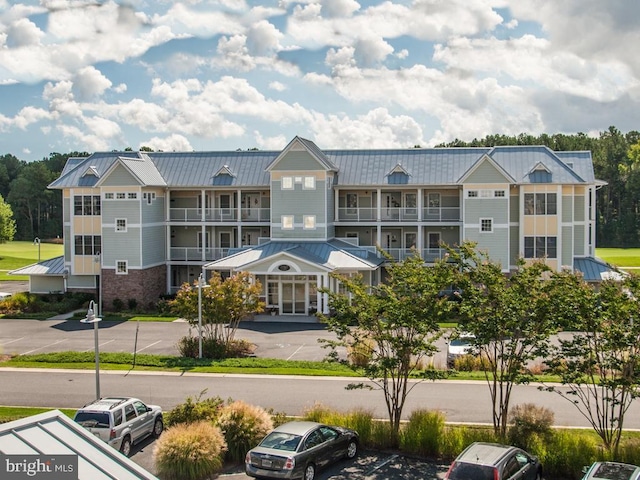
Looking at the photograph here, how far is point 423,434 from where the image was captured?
63.4 ft

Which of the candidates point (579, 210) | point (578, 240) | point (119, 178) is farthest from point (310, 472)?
point (579, 210)

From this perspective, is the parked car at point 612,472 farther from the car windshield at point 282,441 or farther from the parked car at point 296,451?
the car windshield at point 282,441

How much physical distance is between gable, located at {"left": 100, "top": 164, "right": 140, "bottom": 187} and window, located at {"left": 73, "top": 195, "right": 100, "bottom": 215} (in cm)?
212

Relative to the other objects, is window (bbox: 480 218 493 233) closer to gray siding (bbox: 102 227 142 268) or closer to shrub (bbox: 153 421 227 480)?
gray siding (bbox: 102 227 142 268)

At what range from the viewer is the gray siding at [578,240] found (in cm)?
4778

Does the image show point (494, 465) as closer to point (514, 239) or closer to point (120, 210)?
point (514, 239)

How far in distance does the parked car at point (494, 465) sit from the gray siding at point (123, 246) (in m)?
34.7

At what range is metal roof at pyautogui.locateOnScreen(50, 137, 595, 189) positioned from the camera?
157 feet

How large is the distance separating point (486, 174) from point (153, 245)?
22.9m

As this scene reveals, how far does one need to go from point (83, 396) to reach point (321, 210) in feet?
80.3

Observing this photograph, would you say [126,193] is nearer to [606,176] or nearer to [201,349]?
[201,349]

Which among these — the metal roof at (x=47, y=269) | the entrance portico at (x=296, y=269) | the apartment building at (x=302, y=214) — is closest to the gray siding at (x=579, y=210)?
the apartment building at (x=302, y=214)

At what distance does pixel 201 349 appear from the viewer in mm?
32219

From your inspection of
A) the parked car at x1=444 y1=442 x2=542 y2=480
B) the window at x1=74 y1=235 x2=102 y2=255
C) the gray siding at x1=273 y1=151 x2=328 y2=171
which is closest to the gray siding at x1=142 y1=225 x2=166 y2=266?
the window at x1=74 y1=235 x2=102 y2=255
